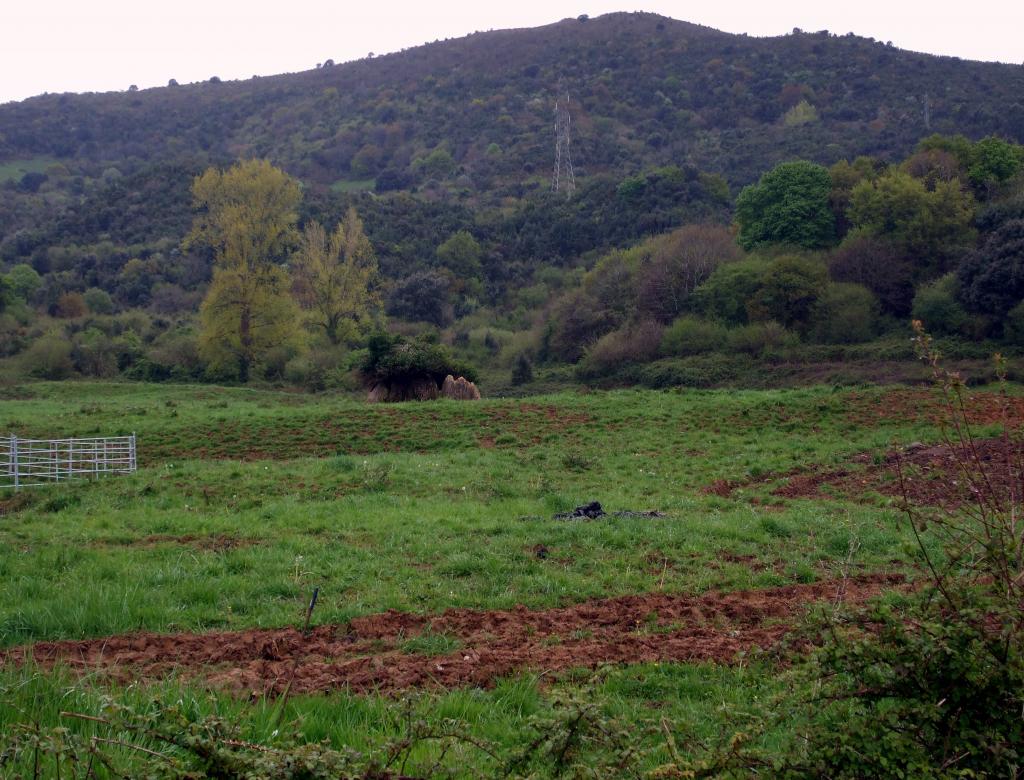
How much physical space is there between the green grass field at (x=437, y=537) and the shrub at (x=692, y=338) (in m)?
14.8

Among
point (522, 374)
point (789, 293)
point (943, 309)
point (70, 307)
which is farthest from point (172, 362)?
point (943, 309)

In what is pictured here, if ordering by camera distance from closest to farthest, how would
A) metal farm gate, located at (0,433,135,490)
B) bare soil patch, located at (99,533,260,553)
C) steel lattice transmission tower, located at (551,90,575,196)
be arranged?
bare soil patch, located at (99,533,260,553), metal farm gate, located at (0,433,135,490), steel lattice transmission tower, located at (551,90,575,196)

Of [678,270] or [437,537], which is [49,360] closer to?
[678,270]

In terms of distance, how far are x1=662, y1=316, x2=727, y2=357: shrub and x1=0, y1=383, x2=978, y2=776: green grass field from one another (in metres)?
14.8

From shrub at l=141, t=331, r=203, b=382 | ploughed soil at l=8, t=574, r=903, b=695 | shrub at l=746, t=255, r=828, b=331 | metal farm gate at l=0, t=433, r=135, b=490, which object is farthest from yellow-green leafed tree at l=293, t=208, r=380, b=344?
ploughed soil at l=8, t=574, r=903, b=695

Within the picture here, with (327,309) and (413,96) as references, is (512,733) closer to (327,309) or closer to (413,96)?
(327,309)

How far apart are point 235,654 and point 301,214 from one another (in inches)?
2385

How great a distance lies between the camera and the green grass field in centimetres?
471

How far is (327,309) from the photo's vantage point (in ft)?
147

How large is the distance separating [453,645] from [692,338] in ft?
A: 106

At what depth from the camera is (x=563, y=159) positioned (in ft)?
262

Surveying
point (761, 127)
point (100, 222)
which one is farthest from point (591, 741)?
point (761, 127)

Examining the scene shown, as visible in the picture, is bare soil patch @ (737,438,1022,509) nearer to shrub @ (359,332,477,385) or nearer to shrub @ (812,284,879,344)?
shrub @ (359,332,477,385)

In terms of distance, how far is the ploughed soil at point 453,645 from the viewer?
5.50 m
